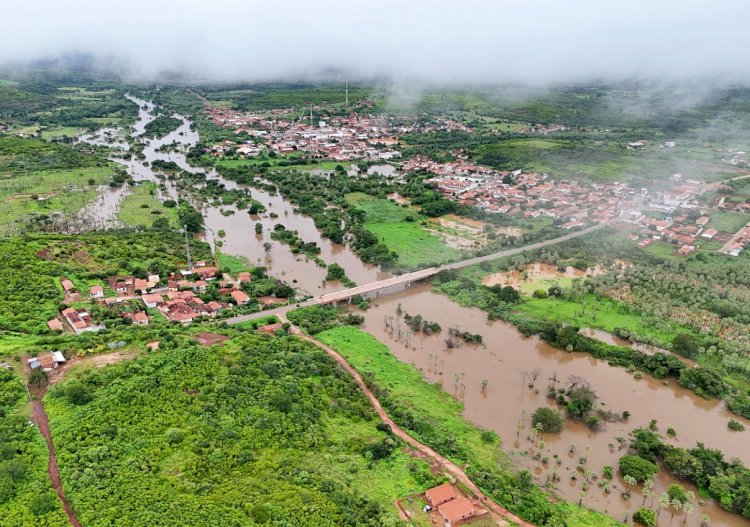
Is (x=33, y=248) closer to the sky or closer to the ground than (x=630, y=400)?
closer to the sky

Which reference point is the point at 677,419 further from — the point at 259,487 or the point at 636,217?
the point at 636,217

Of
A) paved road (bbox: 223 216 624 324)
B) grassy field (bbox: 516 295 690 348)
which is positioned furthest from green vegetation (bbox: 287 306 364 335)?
grassy field (bbox: 516 295 690 348)

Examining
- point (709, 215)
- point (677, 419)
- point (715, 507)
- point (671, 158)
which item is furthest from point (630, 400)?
point (671, 158)

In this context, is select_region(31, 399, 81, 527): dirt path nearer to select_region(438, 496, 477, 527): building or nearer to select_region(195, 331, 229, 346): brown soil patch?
select_region(195, 331, 229, 346): brown soil patch

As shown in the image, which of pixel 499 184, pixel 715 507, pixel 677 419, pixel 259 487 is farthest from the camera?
pixel 499 184

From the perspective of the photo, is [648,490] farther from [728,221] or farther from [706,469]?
[728,221]
